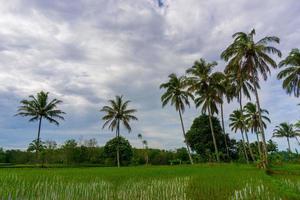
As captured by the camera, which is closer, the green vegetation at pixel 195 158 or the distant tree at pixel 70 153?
the green vegetation at pixel 195 158

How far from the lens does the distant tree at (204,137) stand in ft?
164

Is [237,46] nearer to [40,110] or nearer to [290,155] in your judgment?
[290,155]

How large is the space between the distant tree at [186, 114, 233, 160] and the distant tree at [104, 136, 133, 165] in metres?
13.2

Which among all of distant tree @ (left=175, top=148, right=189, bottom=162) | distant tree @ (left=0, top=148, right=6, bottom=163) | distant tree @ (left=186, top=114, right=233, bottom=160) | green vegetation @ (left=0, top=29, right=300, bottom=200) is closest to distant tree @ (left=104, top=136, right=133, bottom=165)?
green vegetation @ (left=0, top=29, right=300, bottom=200)

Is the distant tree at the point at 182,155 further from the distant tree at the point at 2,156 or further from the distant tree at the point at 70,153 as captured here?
the distant tree at the point at 2,156

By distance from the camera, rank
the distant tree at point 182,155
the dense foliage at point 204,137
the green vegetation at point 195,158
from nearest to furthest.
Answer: the green vegetation at point 195,158, the dense foliage at point 204,137, the distant tree at point 182,155

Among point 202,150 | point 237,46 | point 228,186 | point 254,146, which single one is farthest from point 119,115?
point 228,186

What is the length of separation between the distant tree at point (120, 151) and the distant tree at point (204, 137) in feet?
43.5

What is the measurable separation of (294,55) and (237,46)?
251 inches

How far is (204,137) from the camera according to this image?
166 feet

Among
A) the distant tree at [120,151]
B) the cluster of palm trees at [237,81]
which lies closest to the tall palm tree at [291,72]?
the cluster of palm trees at [237,81]

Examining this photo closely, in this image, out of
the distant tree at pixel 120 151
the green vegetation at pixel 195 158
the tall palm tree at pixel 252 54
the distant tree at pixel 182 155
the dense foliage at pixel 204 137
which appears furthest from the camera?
the distant tree at pixel 182 155

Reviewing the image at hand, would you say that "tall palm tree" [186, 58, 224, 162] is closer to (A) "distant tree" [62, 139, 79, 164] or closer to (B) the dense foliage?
(B) the dense foliage

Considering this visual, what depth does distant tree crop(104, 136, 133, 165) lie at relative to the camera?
2280 inches
